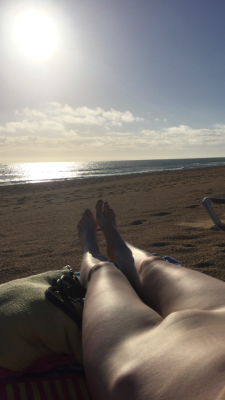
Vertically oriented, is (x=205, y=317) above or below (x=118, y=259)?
above

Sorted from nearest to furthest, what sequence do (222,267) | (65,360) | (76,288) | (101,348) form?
1. (101,348)
2. (65,360)
3. (76,288)
4. (222,267)

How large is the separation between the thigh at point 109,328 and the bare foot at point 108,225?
0.89 meters

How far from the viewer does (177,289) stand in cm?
90

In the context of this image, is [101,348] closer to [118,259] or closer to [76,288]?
[76,288]

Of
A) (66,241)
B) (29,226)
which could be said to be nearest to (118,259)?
(66,241)

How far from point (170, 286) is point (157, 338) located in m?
0.30

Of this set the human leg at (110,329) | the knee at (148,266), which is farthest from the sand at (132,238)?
the human leg at (110,329)

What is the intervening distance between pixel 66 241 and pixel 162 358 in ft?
7.37

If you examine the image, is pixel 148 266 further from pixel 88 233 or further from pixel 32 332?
pixel 88 233

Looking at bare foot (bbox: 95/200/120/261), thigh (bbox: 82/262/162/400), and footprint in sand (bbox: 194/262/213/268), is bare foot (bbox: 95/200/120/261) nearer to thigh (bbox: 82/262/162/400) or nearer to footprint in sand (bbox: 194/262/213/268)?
footprint in sand (bbox: 194/262/213/268)

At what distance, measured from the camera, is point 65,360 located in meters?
0.84

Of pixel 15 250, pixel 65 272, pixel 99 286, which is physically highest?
pixel 99 286

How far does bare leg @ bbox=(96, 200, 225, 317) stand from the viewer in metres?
0.81

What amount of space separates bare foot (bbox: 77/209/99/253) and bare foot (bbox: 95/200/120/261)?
0.28 ft
